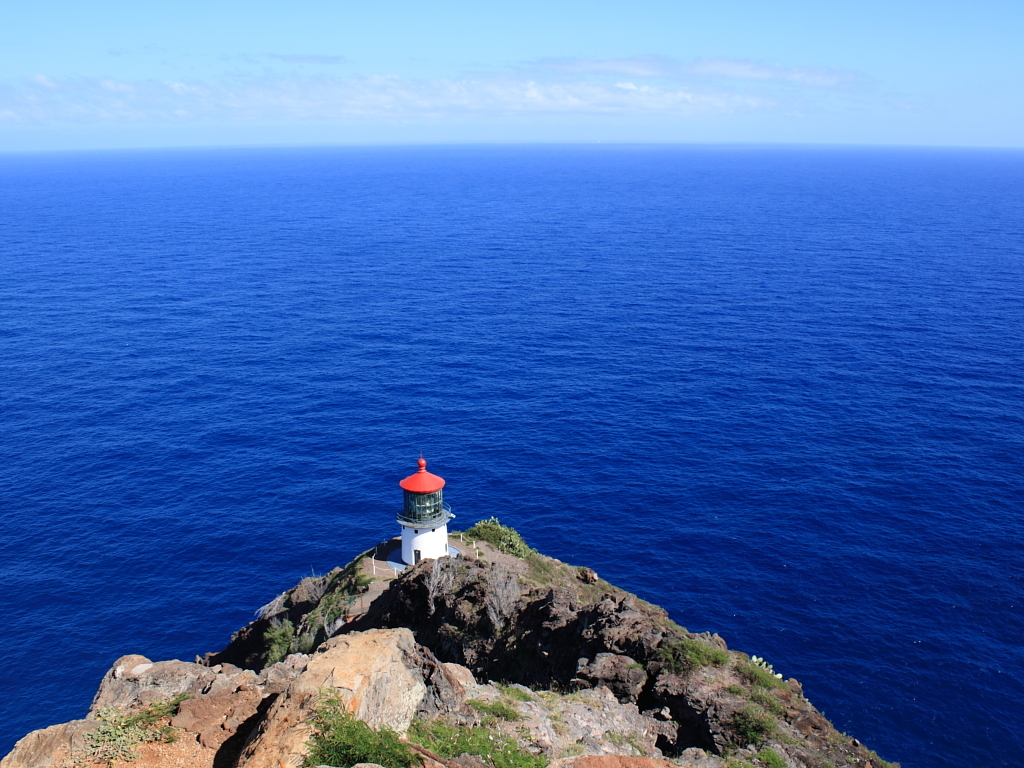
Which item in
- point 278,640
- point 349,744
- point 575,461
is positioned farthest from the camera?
point 575,461

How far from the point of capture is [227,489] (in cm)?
7575

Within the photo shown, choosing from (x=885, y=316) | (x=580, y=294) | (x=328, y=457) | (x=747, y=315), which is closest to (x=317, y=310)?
(x=580, y=294)

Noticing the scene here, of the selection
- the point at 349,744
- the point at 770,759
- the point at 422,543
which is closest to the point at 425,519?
the point at 422,543

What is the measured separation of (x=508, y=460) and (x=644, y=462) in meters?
13.4

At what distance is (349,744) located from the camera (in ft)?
70.1

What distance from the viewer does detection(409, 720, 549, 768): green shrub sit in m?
24.3

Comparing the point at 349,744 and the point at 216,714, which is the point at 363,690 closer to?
the point at 349,744

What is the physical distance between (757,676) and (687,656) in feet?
9.22

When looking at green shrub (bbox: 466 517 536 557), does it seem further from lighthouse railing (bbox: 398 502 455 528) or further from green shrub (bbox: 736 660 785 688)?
green shrub (bbox: 736 660 785 688)

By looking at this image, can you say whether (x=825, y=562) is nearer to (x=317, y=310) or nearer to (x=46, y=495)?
(x=46, y=495)

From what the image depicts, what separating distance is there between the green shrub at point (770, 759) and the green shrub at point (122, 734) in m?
18.7

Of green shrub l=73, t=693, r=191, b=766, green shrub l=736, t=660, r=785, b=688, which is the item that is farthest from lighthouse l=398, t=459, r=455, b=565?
green shrub l=73, t=693, r=191, b=766

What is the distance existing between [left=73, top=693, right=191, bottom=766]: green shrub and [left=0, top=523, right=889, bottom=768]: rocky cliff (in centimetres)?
5

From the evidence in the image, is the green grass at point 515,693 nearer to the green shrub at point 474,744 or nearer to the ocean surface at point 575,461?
the green shrub at point 474,744
